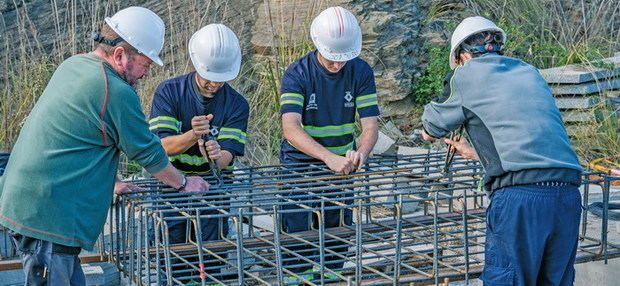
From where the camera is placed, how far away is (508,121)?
3998mm

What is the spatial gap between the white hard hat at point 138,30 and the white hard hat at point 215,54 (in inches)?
36.2

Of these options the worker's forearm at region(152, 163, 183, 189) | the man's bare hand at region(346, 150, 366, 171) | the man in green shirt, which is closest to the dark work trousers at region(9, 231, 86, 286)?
the man in green shirt

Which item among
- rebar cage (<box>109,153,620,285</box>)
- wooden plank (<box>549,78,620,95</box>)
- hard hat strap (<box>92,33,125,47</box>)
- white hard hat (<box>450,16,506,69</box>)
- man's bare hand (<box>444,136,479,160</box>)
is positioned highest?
white hard hat (<box>450,16,506,69</box>)

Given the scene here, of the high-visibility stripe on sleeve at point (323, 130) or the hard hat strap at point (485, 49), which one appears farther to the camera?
the high-visibility stripe on sleeve at point (323, 130)

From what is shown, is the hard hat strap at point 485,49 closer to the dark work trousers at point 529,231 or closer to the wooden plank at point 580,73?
the dark work trousers at point 529,231

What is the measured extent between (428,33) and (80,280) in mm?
6947

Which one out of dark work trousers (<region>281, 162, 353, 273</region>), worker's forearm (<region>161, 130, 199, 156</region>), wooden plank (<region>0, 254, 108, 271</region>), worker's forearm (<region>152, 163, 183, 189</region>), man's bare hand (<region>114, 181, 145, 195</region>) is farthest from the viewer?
dark work trousers (<region>281, 162, 353, 273</region>)

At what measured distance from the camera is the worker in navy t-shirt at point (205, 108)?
5059mm

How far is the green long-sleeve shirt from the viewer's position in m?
3.81

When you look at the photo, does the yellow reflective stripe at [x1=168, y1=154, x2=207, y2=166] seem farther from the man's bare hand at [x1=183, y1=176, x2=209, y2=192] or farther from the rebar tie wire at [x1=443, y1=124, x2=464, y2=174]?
the rebar tie wire at [x1=443, y1=124, x2=464, y2=174]

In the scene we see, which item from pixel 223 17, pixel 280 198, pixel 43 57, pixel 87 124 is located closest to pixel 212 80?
pixel 280 198

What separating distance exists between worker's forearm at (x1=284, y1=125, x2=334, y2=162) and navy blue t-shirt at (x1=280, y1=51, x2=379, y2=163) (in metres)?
0.14

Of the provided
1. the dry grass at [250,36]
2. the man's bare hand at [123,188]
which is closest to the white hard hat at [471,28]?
the man's bare hand at [123,188]

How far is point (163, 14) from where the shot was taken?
33.5ft
